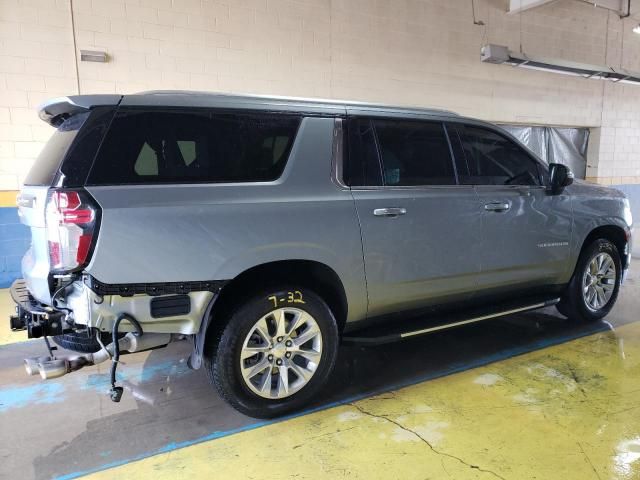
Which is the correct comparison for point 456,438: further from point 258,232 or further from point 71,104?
point 71,104

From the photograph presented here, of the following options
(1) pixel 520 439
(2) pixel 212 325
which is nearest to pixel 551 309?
(1) pixel 520 439

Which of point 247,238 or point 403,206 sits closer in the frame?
point 247,238

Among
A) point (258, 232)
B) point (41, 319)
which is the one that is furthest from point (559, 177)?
point (41, 319)

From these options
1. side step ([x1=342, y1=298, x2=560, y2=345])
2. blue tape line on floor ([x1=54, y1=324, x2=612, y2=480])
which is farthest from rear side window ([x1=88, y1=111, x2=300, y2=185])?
blue tape line on floor ([x1=54, y1=324, x2=612, y2=480])

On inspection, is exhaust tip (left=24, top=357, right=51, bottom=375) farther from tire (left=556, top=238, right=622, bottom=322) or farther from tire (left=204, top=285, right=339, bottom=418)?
tire (left=556, top=238, right=622, bottom=322)

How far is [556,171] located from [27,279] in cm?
386

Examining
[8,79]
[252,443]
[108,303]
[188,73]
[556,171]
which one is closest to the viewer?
[108,303]

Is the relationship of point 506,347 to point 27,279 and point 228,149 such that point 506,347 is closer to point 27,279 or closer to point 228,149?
point 228,149

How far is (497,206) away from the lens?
11.6ft

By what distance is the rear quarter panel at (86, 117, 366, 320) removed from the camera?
90.4 inches

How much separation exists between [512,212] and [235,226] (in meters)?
2.24

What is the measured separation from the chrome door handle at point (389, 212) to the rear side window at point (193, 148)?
2.20 feet

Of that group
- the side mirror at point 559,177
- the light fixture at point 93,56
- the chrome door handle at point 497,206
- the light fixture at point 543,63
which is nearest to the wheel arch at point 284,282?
the chrome door handle at point 497,206

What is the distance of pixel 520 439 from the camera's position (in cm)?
257
